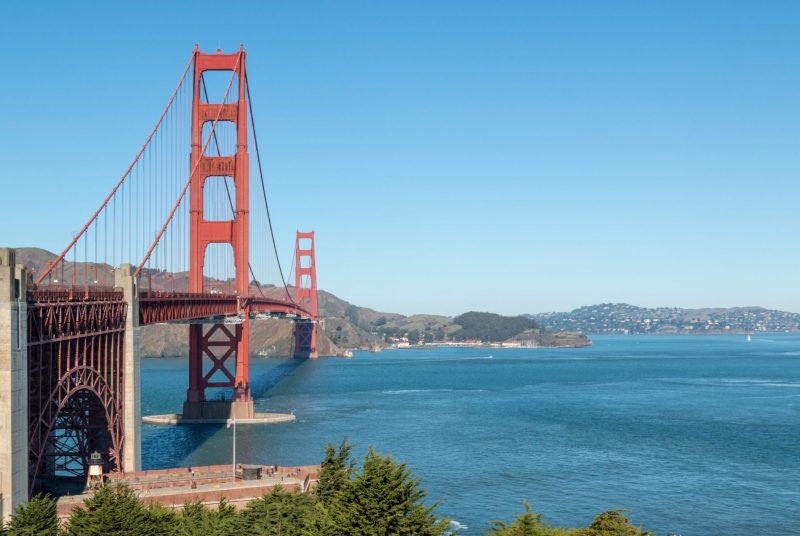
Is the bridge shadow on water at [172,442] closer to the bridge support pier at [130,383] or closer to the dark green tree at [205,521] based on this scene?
the bridge support pier at [130,383]

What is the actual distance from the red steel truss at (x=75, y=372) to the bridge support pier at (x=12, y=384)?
55.4 inches

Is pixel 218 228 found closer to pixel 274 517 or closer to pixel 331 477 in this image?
pixel 331 477

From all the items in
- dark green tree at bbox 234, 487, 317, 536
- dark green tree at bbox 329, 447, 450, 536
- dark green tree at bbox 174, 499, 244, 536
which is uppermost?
dark green tree at bbox 329, 447, 450, 536

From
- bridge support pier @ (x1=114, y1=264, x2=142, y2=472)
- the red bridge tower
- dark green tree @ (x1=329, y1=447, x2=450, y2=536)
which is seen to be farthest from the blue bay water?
dark green tree @ (x1=329, y1=447, x2=450, y2=536)

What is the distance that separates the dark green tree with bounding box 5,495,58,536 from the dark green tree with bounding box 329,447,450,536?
9421 mm

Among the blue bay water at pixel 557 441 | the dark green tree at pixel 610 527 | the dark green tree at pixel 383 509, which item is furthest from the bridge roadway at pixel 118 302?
the dark green tree at pixel 610 527

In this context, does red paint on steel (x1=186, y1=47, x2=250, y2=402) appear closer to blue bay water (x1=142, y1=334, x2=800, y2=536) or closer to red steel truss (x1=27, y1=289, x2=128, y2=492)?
blue bay water (x1=142, y1=334, x2=800, y2=536)

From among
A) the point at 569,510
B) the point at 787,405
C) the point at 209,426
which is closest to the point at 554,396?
the point at 787,405

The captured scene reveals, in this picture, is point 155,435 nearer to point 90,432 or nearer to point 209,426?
point 209,426

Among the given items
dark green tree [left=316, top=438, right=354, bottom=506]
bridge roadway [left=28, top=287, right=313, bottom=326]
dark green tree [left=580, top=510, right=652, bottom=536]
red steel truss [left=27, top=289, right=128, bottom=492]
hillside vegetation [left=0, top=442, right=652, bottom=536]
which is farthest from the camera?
bridge roadway [left=28, top=287, right=313, bottom=326]

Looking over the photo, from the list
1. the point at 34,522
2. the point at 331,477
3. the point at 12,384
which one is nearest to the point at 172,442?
the point at 331,477

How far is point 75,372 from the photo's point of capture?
3588 centimetres

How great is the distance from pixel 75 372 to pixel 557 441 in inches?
1446

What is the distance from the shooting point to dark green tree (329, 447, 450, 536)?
20.2 metres
